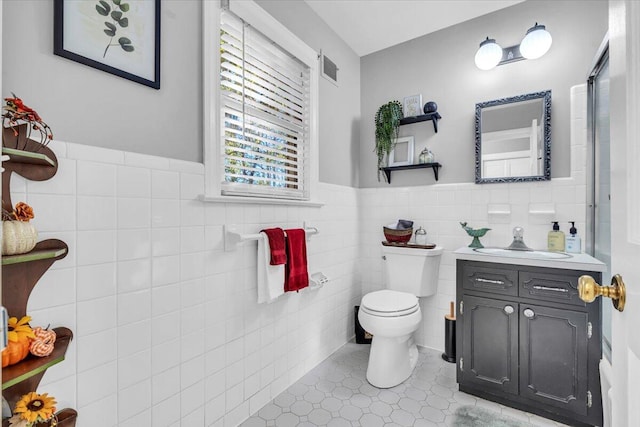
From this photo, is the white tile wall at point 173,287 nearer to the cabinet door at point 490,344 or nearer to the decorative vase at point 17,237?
the decorative vase at point 17,237

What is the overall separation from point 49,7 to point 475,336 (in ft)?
8.22

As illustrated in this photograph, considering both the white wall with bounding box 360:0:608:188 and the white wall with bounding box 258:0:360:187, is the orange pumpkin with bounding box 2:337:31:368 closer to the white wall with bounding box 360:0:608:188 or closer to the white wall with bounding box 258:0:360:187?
the white wall with bounding box 258:0:360:187

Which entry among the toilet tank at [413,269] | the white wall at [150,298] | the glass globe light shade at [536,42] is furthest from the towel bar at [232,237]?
the glass globe light shade at [536,42]

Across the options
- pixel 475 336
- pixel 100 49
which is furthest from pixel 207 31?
pixel 475 336

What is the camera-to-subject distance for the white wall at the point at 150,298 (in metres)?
1.08

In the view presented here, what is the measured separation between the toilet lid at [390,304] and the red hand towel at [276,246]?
2.26 ft

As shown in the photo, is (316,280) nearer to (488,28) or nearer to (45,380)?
(45,380)

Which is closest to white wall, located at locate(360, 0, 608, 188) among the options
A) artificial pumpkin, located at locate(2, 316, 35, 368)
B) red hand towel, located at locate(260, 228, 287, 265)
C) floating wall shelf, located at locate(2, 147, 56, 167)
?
red hand towel, located at locate(260, 228, 287, 265)

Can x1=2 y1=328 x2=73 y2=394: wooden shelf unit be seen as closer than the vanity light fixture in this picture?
Yes

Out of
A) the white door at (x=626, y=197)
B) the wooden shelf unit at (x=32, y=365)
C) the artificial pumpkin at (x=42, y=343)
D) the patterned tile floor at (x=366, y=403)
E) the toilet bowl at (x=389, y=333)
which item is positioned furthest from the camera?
the toilet bowl at (x=389, y=333)

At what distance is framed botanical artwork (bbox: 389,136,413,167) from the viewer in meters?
2.66

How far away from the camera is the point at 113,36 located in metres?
1.20

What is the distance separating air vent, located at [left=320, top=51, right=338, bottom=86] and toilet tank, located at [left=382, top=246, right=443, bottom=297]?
1.40m

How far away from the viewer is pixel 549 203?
215cm
